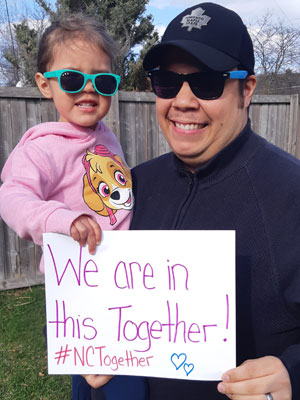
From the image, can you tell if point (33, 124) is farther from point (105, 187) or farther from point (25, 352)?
point (105, 187)

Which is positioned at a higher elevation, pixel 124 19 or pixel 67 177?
pixel 124 19

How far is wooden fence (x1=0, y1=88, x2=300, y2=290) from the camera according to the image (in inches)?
155

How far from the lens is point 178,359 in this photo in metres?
1.30

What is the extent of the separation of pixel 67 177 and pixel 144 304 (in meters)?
0.70

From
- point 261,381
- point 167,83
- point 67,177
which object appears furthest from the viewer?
point 67,177

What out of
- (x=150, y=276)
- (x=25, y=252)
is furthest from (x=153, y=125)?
(x=150, y=276)

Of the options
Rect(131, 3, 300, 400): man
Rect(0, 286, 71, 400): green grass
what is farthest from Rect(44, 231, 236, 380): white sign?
Rect(0, 286, 71, 400): green grass

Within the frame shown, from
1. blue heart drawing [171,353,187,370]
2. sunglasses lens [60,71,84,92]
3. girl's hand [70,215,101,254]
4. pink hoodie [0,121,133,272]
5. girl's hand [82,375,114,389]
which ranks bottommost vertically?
girl's hand [82,375,114,389]

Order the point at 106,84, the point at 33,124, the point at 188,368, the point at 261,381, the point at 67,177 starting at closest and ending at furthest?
the point at 261,381 → the point at 188,368 → the point at 67,177 → the point at 106,84 → the point at 33,124

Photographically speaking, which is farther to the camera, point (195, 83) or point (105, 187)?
point (105, 187)

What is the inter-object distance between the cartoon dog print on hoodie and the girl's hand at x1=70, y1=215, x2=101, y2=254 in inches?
15.9

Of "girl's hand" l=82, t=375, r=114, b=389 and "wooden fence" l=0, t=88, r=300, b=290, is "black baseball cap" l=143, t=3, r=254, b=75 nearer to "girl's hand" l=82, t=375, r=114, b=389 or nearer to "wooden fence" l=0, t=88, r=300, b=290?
"girl's hand" l=82, t=375, r=114, b=389

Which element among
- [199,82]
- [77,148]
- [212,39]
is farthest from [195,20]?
[77,148]

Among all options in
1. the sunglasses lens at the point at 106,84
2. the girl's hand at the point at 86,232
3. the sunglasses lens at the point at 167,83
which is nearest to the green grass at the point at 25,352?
the girl's hand at the point at 86,232
